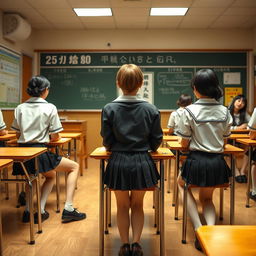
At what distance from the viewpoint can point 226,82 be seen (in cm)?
598

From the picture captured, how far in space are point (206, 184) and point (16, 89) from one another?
4.30 meters

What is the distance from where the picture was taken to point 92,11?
4953 mm

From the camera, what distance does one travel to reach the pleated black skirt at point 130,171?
176cm

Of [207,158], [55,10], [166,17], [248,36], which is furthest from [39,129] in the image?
[248,36]

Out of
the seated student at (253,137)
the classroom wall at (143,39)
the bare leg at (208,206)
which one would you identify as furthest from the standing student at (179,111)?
the classroom wall at (143,39)

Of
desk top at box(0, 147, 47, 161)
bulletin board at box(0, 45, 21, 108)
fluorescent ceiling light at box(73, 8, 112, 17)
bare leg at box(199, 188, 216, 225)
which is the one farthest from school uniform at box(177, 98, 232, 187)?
bulletin board at box(0, 45, 21, 108)

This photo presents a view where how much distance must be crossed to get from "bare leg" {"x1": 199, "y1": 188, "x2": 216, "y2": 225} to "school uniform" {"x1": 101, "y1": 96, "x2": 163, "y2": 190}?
65 cm

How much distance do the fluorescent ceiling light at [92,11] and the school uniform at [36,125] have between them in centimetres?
281

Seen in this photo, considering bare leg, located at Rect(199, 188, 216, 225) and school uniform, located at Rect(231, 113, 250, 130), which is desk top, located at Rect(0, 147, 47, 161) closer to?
bare leg, located at Rect(199, 188, 216, 225)

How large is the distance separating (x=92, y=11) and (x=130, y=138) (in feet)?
12.6

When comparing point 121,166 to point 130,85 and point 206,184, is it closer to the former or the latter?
point 130,85

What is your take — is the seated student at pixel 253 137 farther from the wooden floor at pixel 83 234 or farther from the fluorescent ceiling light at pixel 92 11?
the fluorescent ceiling light at pixel 92 11

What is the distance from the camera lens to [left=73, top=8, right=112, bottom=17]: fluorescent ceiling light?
4.86 metres

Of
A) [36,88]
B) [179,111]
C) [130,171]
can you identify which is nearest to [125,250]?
[130,171]
